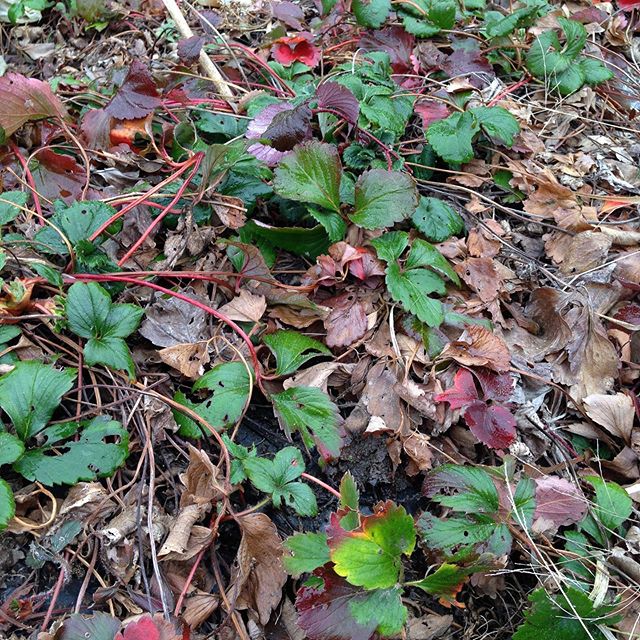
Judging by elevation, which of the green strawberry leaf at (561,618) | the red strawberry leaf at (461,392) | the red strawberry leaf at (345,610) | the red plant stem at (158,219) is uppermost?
the red plant stem at (158,219)

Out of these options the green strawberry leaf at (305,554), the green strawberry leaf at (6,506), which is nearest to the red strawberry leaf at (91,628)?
the green strawberry leaf at (6,506)

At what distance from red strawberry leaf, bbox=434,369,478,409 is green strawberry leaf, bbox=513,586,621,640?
46 centimetres

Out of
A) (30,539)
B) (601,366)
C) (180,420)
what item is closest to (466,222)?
(601,366)

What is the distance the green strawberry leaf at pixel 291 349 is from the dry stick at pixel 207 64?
1.06 m

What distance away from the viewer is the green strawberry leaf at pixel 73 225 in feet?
5.15

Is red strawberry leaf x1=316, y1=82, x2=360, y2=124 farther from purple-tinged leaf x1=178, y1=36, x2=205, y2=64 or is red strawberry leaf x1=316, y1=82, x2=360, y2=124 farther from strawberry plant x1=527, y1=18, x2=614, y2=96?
strawberry plant x1=527, y1=18, x2=614, y2=96

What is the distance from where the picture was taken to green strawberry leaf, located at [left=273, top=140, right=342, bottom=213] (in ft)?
5.36

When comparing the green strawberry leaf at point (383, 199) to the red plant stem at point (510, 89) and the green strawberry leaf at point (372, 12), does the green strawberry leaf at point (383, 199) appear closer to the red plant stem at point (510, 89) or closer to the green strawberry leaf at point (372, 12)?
the red plant stem at point (510, 89)

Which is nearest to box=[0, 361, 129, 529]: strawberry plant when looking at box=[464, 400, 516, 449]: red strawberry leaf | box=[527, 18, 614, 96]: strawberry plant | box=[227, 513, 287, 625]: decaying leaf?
box=[227, 513, 287, 625]: decaying leaf

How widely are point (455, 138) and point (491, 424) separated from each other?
0.97 metres

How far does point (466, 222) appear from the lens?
6.17ft

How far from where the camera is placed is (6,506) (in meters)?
1.14

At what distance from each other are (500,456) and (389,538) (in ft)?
1.45

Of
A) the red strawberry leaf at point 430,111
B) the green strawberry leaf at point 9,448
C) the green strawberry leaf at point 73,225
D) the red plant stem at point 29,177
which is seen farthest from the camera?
the red strawberry leaf at point 430,111
